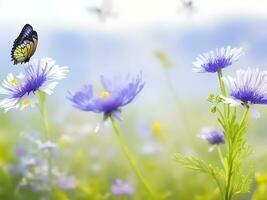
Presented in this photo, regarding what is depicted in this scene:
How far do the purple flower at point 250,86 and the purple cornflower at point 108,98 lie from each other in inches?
3.9

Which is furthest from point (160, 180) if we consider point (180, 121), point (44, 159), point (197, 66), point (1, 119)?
point (197, 66)

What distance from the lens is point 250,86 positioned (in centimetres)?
58

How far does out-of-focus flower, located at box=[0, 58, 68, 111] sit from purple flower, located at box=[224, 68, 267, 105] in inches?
6.9

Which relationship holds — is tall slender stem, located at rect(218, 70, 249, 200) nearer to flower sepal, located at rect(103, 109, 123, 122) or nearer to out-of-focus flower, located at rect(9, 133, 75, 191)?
flower sepal, located at rect(103, 109, 123, 122)

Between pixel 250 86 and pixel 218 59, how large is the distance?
53 mm

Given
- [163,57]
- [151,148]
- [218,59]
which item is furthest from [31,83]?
[151,148]

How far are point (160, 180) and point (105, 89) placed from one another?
0.81 metres

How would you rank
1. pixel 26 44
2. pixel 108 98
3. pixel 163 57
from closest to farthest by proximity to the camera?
pixel 108 98, pixel 26 44, pixel 163 57

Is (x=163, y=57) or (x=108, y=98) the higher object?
(x=163, y=57)

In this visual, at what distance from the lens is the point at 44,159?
1.11m

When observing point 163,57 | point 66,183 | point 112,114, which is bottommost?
point 66,183

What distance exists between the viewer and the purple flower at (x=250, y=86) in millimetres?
585

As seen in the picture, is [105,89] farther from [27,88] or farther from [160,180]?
[160,180]

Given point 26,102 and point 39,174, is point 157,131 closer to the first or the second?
point 39,174
